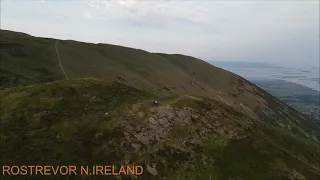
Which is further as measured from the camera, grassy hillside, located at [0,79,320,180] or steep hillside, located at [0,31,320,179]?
steep hillside, located at [0,31,320,179]

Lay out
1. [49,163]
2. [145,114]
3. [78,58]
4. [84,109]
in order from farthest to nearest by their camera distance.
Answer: [78,58]
[84,109]
[145,114]
[49,163]

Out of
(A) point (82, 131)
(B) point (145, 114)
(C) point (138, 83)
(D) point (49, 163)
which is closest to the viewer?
(D) point (49, 163)

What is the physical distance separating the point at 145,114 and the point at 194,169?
→ 41.4 feet

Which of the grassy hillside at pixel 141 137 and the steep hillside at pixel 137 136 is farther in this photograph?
the steep hillside at pixel 137 136

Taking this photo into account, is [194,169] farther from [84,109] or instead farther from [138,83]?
[138,83]

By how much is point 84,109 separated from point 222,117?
23664mm

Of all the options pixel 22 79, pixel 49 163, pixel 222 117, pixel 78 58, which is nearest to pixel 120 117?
pixel 49 163

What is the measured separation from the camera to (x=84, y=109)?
55844 millimetres

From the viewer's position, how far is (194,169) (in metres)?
44.3

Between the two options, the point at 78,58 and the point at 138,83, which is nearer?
the point at 138,83

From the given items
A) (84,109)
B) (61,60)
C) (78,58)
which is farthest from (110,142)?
(78,58)

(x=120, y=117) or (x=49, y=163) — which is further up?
(x=120, y=117)

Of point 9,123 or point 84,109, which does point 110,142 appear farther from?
point 9,123

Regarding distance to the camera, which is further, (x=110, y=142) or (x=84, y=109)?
(x=84, y=109)
